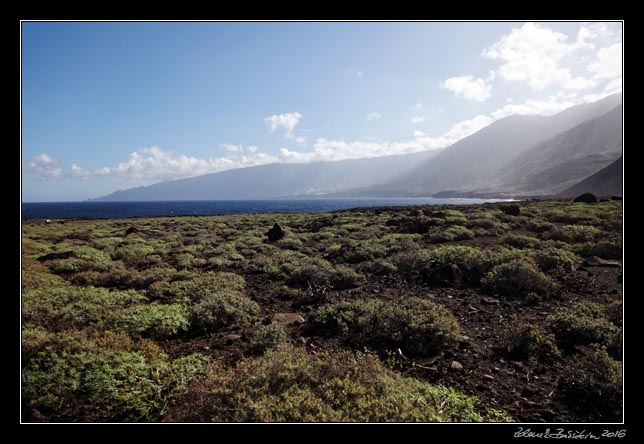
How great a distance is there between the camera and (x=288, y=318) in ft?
27.8

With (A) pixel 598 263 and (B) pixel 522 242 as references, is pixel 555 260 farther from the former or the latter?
(B) pixel 522 242

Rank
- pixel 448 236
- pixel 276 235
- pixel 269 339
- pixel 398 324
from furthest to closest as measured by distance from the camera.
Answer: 1. pixel 276 235
2. pixel 448 236
3. pixel 398 324
4. pixel 269 339

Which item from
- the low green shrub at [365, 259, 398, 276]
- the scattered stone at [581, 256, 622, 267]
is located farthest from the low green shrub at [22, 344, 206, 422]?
the scattered stone at [581, 256, 622, 267]

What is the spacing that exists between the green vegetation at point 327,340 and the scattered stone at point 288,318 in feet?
0.19

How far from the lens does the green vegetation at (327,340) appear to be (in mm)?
4285

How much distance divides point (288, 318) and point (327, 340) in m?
1.86

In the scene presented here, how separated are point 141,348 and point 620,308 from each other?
35.1 feet

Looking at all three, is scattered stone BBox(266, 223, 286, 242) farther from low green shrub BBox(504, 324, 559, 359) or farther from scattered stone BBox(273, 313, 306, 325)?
low green shrub BBox(504, 324, 559, 359)

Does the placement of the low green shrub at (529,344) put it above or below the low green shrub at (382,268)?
below

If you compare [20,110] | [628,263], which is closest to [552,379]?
[628,263]

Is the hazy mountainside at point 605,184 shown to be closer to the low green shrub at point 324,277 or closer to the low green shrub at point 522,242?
the low green shrub at point 522,242

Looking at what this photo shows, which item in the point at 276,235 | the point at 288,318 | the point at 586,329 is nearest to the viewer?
the point at 586,329

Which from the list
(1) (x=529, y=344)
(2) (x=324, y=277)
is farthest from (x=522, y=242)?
(1) (x=529, y=344)

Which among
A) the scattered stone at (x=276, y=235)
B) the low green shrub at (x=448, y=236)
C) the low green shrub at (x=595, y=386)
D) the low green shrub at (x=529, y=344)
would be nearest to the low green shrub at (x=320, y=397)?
the low green shrub at (x=595, y=386)
